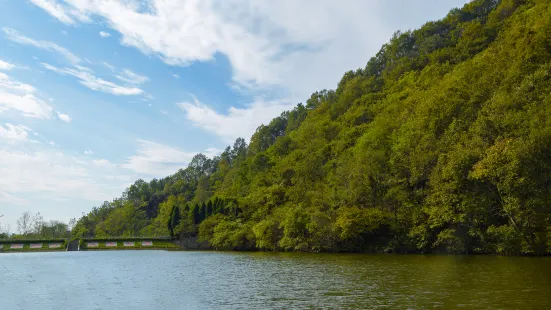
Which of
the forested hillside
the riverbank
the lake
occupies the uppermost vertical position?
the forested hillside

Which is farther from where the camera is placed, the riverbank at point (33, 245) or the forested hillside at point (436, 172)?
the riverbank at point (33, 245)

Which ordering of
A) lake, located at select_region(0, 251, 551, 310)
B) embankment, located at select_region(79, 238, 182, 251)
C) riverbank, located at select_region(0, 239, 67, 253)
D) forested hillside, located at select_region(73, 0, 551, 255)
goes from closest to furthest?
1. lake, located at select_region(0, 251, 551, 310)
2. forested hillside, located at select_region(73, 0, 551, 255)
3. riverbank, located at select_region(0, 239, 67, 253)
4. embankment, located at select_region(79, 238, 182, 251)

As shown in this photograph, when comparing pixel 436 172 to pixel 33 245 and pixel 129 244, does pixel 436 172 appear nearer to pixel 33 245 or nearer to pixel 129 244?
pixel 129 244

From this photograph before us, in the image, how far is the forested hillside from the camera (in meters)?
40.8

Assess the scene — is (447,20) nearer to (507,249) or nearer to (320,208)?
(320,208)

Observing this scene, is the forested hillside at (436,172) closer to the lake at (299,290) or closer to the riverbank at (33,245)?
the lake at (299,290)

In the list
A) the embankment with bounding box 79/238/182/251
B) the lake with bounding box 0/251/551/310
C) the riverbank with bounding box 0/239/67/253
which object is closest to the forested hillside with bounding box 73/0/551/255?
the embankment with bounding box 79/238/182/251

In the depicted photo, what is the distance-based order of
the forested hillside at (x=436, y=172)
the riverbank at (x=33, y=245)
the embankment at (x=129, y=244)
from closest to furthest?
the forested hillside at (x=436, y=172)
the riverbank at (x=33, y=245)
the embankment at (x=129, y=244)

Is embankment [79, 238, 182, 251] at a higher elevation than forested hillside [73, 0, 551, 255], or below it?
below

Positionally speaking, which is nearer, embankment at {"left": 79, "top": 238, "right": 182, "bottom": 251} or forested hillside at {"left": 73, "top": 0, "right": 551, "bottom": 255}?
forested hillside at {"left": 73, "top": 0, "right": 551, "bottom": 255}

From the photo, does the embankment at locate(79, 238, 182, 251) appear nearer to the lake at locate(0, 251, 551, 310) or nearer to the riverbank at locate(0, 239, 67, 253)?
the riverbank at locate(0, 239, 67, 253)

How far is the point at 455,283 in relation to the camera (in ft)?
71.6

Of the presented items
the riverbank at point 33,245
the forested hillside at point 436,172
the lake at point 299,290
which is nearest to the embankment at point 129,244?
the forested hillside at point 436,172

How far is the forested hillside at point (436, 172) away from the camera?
40.8 metres
